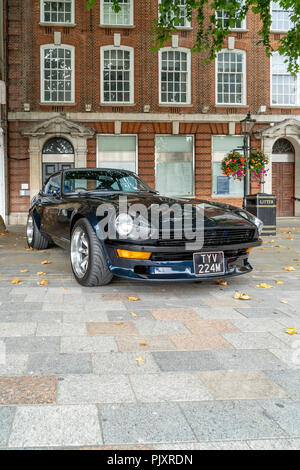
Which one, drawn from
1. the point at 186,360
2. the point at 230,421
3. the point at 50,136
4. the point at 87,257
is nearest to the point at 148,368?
the point at 186,360

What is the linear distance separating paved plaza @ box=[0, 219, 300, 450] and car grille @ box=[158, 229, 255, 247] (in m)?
0.61

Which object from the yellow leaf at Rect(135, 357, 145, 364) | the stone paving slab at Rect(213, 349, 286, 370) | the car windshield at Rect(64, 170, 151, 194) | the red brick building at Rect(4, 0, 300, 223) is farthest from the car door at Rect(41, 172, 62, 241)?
the red brick building at Rect(4, 0, 300, 223)

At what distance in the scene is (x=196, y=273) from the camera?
15.4ft

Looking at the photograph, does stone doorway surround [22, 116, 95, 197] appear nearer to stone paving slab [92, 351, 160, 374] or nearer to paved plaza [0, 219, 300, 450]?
paved plaza [0, 219, 300, 450]

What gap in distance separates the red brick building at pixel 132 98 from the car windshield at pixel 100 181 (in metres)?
12.5

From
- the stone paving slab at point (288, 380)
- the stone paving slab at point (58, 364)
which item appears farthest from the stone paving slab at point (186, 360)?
the stone paving slab at point (58, 364)

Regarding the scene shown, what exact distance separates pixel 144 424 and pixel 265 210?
36.1 feet

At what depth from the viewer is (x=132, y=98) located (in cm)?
1930

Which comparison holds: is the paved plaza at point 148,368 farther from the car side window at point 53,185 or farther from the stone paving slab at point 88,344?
the car side window at point 53,185

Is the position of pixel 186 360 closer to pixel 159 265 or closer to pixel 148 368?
pixel 148 368

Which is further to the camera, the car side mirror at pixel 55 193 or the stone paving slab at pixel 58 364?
the car side mirror at pixel 55 193

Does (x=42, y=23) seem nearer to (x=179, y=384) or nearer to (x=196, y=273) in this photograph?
(x=196, y=273)

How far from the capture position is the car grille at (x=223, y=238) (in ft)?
15.2
